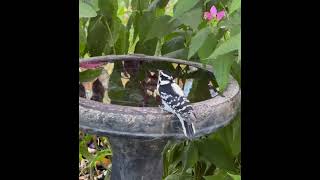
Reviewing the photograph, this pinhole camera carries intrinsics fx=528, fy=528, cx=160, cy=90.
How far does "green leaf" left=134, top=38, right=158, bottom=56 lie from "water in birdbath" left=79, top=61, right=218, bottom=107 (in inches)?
3.6

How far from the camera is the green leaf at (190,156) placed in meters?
1.09

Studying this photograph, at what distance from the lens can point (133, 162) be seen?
0.87 meters

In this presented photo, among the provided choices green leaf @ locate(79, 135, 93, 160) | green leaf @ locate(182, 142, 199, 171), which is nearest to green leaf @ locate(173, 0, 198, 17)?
green leaf @ locate(182, 142, 199, 171)

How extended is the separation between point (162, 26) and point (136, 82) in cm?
12

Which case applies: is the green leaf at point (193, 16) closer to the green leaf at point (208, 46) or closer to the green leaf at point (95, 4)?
the green leaf at point (208, 46)

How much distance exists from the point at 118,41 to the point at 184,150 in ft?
0.95

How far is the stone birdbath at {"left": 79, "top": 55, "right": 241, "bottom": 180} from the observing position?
72cm

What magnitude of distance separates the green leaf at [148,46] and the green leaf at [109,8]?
3.4 inches

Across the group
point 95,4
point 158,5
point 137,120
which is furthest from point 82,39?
point 137,120

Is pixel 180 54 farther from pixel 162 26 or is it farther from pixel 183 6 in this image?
pixel 183 6
